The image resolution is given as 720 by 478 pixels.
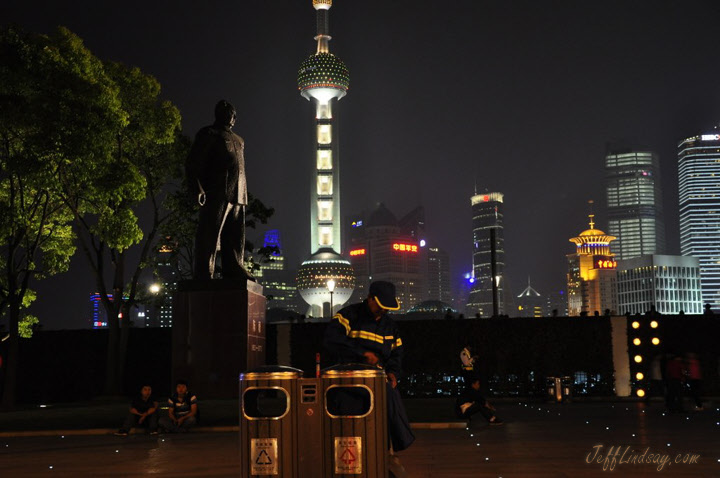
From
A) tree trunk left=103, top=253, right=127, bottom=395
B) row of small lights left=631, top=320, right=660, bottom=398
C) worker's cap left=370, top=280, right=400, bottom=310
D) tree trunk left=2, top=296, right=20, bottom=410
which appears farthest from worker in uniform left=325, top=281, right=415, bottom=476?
row of small lights left=631, top=320, right=660, bottom=398

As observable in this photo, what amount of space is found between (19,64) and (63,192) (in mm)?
5180

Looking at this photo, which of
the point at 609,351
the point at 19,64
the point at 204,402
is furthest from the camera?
the point at 609,351

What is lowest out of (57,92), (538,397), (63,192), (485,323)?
(538,397)

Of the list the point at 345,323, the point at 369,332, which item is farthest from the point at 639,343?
the point at 345,323

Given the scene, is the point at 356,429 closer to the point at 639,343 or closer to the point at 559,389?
the point at 559,389

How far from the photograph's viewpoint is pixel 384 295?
339 inches

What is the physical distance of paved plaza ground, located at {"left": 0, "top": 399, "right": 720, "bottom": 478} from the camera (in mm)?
10086

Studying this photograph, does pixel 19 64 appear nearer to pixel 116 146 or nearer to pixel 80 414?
pixel 116 146

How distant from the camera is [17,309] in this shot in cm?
2728

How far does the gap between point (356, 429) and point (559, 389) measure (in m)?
21.4

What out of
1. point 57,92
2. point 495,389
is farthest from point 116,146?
point 495,389

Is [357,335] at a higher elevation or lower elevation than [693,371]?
higher

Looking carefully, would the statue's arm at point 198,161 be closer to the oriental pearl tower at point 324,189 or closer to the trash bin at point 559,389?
the trash bin at point 559,389

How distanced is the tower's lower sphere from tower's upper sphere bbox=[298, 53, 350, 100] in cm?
3346
